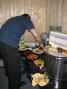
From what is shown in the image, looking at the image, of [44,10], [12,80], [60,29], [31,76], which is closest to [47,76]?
[31,76]

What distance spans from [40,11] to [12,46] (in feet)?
2.65

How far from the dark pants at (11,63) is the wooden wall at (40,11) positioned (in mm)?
546

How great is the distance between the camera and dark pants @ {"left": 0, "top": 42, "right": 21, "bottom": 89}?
2.21 metres

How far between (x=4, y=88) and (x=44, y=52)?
0.61 meters

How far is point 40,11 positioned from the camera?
281cm

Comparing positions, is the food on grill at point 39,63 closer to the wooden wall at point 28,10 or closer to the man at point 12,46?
the man at point 12,46

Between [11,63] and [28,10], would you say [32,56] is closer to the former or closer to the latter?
[11,63]

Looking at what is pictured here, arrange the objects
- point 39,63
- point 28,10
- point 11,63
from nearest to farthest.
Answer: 1. point 11,63
2. point 39,63
3. point 28,10

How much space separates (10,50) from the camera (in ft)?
7.25

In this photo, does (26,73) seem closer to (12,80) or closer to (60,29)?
(12,80)

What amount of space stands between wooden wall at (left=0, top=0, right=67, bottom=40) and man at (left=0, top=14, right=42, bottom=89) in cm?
40

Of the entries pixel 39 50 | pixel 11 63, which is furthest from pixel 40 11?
pixel 11 63

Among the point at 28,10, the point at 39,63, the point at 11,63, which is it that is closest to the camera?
the point at 11,63

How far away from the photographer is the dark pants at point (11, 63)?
87.2 inches
